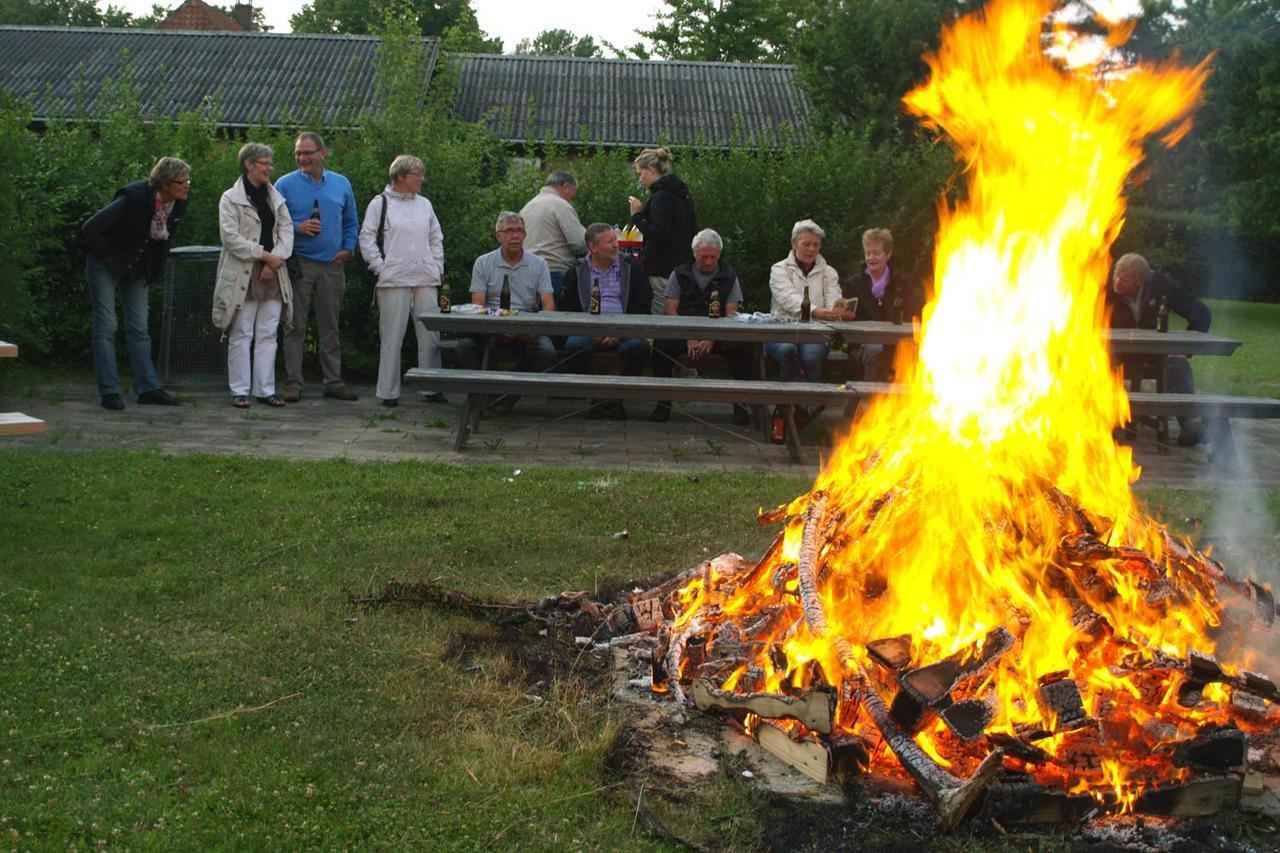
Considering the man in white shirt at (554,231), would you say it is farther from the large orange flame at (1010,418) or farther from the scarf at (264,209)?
the large orange flame at (1010,418)

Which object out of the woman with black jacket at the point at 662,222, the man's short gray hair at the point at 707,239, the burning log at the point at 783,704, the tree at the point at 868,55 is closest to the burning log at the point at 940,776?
the burning log at the point at 783,704

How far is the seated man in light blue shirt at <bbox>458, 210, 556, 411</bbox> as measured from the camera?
11641mm

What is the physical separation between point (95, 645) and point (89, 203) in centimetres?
860

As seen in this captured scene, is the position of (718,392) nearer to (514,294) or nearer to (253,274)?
(514,294)

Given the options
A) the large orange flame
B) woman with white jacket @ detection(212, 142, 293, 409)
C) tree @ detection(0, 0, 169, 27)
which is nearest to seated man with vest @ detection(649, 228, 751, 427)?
woman with white jacket @ detection(212, 142, 293, 409)

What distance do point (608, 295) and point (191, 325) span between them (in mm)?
3993

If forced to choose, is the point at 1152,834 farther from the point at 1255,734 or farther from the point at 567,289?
the point at 567,289

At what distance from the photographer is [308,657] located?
5.37 metres

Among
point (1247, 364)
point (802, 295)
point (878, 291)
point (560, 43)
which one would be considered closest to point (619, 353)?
point (802, 295)

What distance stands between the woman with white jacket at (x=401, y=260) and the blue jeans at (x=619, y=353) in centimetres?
123

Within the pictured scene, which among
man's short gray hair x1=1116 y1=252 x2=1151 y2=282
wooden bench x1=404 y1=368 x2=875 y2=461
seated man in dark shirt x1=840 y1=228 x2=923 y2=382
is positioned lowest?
wooden bench x1=404 y1=368 x2=875 y2=461

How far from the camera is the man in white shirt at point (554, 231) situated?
488 inches

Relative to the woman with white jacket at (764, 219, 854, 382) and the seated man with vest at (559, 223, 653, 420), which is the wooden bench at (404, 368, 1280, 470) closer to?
Answer: the woman with white jacket at (764, 219, 854, 382)

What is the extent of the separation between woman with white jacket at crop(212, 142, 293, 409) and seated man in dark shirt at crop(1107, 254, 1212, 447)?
7191 mm
